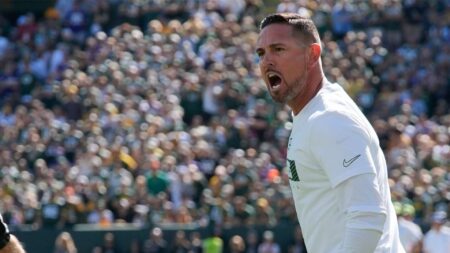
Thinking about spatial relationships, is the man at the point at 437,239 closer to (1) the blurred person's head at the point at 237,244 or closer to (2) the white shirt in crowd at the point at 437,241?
(2) the white shirt in crowd at the point at 437,241

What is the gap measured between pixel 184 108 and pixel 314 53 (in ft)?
60.5

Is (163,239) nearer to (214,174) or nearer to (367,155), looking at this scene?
(214,174)

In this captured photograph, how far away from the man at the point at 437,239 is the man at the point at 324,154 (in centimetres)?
1125

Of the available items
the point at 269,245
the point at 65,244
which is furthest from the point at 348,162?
the point at 65,244

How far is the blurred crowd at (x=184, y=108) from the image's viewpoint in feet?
62.7

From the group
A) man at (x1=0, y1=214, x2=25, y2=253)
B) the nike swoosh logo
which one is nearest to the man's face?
the nike swoosh logo

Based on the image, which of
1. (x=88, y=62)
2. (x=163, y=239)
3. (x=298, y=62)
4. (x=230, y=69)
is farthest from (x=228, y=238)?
(x=298, y=62)

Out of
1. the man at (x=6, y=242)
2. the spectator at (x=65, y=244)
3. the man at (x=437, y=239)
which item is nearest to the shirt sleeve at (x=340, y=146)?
the man at (x=6, y=242)

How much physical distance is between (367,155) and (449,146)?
15427mm

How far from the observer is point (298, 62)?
434 cm

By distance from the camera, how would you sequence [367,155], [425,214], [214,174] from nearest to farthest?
[367,155]
[425,214]
[214,174]

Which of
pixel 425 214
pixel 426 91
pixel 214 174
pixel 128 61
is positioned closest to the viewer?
pixel 425 214

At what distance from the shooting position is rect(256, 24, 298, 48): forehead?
4.34 m

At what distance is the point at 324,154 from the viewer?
4125mm
